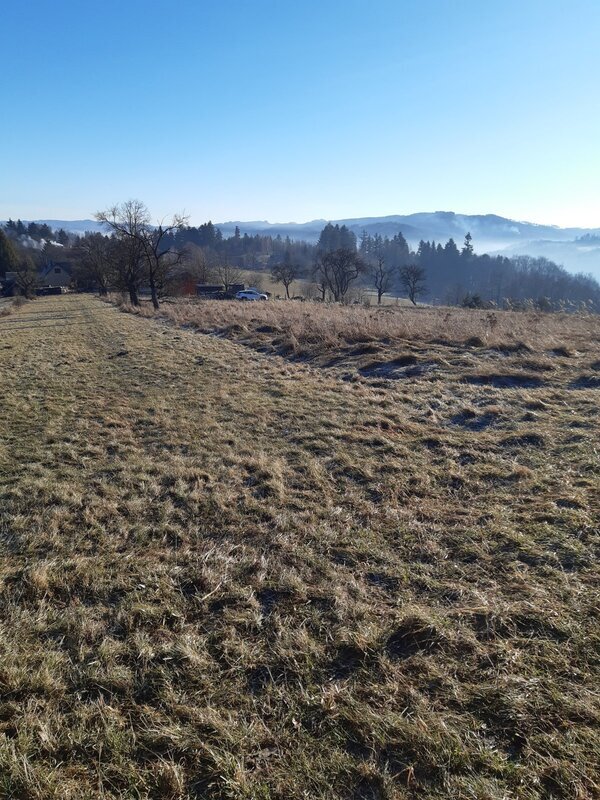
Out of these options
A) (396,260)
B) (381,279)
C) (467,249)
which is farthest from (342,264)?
(467,249)

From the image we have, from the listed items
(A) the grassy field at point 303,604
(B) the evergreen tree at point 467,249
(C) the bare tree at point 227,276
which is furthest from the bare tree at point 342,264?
(B) the evergreen tree at point 467,249

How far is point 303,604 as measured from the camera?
3002mm

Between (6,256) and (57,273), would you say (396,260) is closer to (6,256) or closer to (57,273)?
(57,273)

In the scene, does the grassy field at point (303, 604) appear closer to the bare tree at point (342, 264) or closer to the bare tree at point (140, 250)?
the bare tree at point (140, 250)

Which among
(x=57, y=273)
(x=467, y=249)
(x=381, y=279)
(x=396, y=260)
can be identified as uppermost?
(x=467, y=249)

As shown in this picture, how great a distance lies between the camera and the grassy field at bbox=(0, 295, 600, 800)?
199 centimetres

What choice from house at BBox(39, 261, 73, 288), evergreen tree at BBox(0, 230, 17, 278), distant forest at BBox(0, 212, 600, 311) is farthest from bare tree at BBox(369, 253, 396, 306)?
evergreen tree at BBox(0, 230, 17, 278)

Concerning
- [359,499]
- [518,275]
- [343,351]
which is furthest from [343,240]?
[359,499]

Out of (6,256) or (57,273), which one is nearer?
(6,256)

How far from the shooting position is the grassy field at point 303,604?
1986 millimetres

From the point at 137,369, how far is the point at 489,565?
10.4 m

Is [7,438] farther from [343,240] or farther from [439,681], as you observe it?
[343,240]

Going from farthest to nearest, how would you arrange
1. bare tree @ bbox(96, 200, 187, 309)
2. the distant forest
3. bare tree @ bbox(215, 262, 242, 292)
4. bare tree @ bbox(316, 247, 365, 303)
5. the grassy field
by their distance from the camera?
the distant forest
bare tree @ bbox(215, 262, 242, 292)
bare tree @ bbox(316, 247, 365, 303)
bare tree @ bbox(96, 200, 187, 309)
the grassy field

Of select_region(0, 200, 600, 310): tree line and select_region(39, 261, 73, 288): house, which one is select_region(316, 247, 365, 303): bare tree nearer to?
select_region(0, 200, 600, 310): tree line
